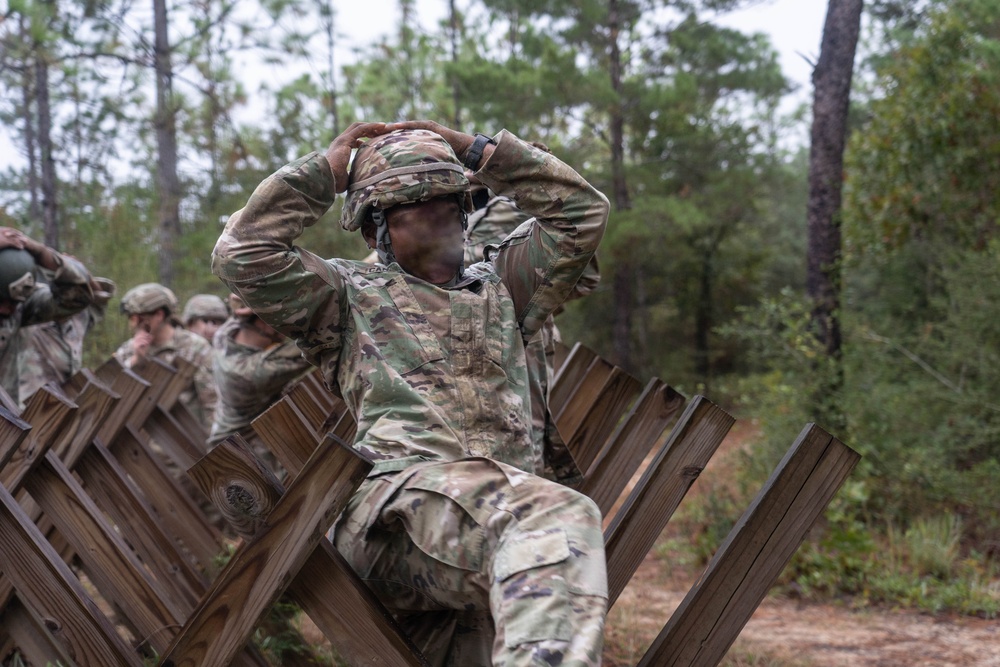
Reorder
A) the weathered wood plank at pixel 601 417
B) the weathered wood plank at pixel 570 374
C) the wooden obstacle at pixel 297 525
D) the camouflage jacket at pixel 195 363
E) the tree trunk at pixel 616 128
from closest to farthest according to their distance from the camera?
1. the wooden obstacle at pixel 297 525
2. the weathered wood plank at pixel 601 417
3. the weathered wood plank at pixel 570 374
4. the camouflage jacket at pixel 195 363
5. the tree trunk at pixel 616 128

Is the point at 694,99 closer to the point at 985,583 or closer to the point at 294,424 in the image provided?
the point at 985,583

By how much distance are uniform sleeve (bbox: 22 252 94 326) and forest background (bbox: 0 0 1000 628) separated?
3604 millimetres

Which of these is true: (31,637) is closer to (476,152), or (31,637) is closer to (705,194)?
(476,152)

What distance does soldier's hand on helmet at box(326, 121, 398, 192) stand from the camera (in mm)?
2875

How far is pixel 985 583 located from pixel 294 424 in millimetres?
5002

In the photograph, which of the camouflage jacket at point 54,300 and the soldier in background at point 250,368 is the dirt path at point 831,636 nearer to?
the soldier in background at point 250,368

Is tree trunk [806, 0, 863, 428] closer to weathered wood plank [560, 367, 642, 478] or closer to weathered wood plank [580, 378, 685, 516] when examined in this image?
weathered wood plank [560, 367, 642, 478]

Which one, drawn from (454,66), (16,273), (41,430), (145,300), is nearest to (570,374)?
(41,430)

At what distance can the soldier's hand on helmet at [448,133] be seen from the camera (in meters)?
2.98

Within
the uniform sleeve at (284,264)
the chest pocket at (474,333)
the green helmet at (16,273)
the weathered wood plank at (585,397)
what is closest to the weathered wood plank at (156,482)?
the green helmet at (16,273)

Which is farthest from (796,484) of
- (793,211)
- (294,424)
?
(793,211)

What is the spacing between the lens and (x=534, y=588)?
1961 millimetres

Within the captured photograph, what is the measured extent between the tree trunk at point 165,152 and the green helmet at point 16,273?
7.35 m

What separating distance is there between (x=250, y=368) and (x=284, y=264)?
107 inches
